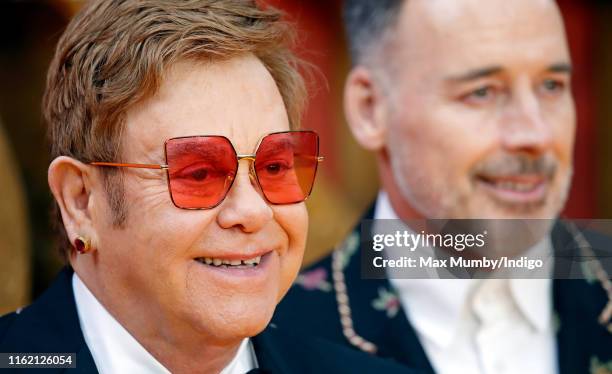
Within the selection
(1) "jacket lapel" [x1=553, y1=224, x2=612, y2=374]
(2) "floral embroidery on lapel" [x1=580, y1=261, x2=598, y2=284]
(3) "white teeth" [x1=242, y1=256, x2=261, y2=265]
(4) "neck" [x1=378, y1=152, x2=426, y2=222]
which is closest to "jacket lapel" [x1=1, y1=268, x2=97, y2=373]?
(3) "white teeth" [x1=242, y1=256, x2=261, y2=265]

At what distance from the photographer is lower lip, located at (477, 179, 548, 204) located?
338 centimetres

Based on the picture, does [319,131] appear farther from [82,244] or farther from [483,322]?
[82,244]

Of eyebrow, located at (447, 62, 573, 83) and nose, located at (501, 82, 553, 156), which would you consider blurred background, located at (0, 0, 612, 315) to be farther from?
nose, located at (501, 82, 553, 156)

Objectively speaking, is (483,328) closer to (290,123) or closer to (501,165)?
(501,165)

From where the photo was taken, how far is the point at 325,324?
340cm

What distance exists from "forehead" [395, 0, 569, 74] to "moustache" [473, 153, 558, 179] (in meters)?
0.31

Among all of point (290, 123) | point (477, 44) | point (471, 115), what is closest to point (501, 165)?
point (471, 115)

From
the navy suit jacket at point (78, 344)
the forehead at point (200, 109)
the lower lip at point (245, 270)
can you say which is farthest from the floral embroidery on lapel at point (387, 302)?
the forehead at point (200, 109)

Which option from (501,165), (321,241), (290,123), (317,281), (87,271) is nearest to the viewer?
(87,271)

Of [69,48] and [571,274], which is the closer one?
[69,48]

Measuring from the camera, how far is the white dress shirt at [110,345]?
7.72 feet

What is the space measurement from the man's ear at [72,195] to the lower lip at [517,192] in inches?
58.7

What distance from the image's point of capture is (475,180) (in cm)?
337

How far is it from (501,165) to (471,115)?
0.64ft
